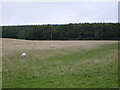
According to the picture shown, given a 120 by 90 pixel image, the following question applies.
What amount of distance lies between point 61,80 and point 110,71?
352cm

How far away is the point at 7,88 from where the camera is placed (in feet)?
28.5

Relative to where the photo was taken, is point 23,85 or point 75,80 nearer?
point 23,85

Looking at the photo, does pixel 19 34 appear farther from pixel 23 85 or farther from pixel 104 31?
pixel 23 85

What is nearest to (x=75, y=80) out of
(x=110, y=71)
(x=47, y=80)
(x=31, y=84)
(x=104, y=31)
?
(x=47, y=80)

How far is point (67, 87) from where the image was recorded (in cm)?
873

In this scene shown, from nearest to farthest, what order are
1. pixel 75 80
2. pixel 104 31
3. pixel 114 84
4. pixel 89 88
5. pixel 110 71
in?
pixel 89 88 < pixel 114 84 < pixel 75 80 < pixel 110 71 < pixel 104 31

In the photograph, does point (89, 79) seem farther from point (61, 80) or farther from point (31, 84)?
point (31, 84)

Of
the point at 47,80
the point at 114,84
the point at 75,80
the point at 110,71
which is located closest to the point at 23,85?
the point at 47,80

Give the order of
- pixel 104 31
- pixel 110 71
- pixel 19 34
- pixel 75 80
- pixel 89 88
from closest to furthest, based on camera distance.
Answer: pixel 89 88 < pixel 75 80 < pixel 110 71 < pixel 104 31 < pixel 19 34

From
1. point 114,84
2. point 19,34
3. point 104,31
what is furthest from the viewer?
point 19,34

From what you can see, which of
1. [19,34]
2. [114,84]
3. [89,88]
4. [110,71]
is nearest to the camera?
[89,88]

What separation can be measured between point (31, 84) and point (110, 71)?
5.06 metres

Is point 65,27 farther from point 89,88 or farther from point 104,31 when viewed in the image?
point 89,88

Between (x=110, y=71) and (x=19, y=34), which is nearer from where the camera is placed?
(x=110, y=71)
